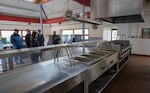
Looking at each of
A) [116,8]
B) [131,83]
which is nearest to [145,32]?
[131,83]

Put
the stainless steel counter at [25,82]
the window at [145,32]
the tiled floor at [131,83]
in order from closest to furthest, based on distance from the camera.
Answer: the stainless steel counter at [25,82] < the tiled floor at [131,83] < the window at [145,32]

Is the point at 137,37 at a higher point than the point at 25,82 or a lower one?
higher

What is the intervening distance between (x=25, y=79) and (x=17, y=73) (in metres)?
0.23

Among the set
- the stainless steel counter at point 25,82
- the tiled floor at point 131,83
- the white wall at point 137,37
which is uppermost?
the white wall at point 137,37

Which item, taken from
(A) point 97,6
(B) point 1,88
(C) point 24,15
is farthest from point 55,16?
(B) point 1,88

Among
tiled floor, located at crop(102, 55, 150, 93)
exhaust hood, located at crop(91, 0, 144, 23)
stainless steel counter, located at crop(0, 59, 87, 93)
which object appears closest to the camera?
stainless steel counter, located at crop(0, 59, 87, 93)

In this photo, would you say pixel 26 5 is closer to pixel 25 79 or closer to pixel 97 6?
pixel 97 6

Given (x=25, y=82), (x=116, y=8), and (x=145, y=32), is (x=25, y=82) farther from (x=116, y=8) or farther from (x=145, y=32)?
(x=145, y=32)

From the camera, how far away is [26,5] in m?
5.10

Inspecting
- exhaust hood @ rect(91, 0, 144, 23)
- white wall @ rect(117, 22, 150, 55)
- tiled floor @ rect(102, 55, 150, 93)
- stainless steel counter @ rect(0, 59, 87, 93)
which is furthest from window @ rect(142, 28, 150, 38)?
stainless steel counter @ rect(0, 59, 87, 93)

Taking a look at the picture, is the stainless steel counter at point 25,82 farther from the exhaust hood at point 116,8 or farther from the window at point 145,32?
the window at point 145,32

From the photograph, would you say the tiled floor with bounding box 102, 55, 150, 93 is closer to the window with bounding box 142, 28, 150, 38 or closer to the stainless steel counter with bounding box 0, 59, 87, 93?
the stainless steel counter with bounding box 0, 59, 87, 93

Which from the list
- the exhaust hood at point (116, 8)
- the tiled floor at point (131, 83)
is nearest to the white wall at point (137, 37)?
the tiled floor at point (131, 83)

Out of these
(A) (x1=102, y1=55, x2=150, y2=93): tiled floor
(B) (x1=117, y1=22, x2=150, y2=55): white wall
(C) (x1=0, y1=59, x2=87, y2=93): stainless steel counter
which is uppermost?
(B) (x1=117, y1=22, x2=150, y2=55): white wall
